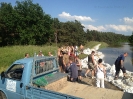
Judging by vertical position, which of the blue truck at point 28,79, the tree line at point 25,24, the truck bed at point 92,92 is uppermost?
the tree line at point 25,24

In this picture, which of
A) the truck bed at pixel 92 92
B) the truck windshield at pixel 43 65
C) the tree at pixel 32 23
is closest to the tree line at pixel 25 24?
the tree at pixel 32 23

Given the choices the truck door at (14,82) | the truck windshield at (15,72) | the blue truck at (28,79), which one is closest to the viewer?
the blue truck at (28,79)

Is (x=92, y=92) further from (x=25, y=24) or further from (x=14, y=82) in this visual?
(x=25, y=24)

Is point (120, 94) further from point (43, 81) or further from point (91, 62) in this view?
point (91, 62)

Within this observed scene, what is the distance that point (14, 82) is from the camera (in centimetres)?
490

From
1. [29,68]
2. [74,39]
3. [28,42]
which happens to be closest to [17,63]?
[29,68]

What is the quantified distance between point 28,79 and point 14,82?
0.61m

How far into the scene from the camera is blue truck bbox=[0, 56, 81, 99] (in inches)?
173

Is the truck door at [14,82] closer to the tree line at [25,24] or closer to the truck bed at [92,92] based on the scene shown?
the truck bed at [92,92]

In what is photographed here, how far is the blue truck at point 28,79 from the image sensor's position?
440cm

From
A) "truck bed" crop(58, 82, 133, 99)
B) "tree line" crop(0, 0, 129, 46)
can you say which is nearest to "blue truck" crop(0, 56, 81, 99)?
"truck bed" crop(58, 82, 133, 99)

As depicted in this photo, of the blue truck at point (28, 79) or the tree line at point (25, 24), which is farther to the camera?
the tree line at point (25, 24)

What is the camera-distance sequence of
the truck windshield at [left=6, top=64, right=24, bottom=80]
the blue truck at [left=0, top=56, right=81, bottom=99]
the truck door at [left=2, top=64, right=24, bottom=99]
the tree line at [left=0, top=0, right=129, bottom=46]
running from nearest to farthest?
1. the blue truck at [left=0, top=56, right=81, bottom=99]
2. the truck door at [left=2, top=64, right=24, bottom=99]
3. the truck windshield at [left=6, top=64, right=24, bottom=80]
4. the tree line at [left=0, top=0, right=129, bottom=46]

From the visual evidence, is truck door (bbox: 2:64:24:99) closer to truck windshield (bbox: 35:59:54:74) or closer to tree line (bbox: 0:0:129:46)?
truck windshield (bbox: 35:59:54:74)
